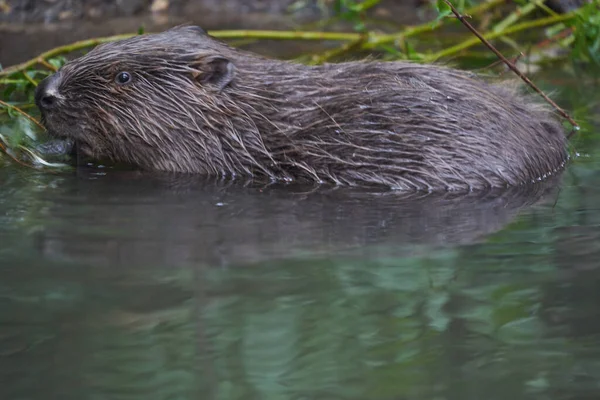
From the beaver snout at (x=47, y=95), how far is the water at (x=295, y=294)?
0.45 m

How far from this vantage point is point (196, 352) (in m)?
2.35

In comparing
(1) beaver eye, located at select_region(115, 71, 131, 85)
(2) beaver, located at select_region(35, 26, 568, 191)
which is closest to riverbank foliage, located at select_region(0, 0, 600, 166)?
(2) beaver, located at select_region(35, 26, 568, 191)

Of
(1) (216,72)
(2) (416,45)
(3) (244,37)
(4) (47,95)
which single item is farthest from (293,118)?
(2) (416,45)

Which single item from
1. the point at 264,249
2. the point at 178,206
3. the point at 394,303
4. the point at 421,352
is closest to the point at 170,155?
the point at 178,206

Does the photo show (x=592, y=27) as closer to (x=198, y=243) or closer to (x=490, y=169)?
(x=490, y=169)

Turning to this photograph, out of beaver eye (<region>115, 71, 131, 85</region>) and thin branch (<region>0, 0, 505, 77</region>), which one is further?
thin branch (<region>0, 0, 505, 77</region>)

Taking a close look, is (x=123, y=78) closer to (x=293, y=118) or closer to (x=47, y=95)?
(x=47, y=95)

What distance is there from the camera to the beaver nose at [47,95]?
421 centimetres

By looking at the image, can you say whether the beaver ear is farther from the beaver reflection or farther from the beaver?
the beaver reflection

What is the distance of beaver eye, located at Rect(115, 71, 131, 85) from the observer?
4.25 m

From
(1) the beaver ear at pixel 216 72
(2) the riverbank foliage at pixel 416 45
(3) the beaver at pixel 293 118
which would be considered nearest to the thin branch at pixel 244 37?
(2) the riverbank foliage at pixel 416 45

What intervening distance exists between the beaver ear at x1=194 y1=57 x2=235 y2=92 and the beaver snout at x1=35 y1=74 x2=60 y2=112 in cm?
58

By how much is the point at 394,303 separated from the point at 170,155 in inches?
72.4

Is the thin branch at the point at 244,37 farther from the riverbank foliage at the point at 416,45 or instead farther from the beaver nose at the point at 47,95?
the beaver nose at the point at 47,95
